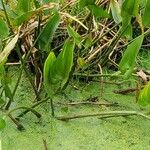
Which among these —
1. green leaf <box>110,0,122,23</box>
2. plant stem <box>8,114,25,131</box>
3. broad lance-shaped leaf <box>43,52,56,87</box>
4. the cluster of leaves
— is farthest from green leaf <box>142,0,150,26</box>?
plant stem <box>8,114,25,131</box>

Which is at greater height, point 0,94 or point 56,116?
point 0,94

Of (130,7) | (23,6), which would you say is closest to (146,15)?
(130,7)

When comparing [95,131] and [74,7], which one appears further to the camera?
[74,7]

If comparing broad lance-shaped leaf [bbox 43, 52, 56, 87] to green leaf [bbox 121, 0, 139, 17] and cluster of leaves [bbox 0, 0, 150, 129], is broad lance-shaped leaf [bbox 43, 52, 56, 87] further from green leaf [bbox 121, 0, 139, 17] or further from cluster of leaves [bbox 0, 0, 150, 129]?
green leaf [bbox 121, 0, 139, 17]

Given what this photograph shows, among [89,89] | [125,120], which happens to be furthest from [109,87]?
[125,120]

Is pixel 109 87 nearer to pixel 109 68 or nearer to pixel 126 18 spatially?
pixel 109 68

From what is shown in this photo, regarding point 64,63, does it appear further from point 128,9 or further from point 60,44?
point 60,44

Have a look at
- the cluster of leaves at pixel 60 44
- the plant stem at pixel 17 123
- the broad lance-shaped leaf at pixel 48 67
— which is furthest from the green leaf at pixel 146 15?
the plant stem at pixel 17 123
